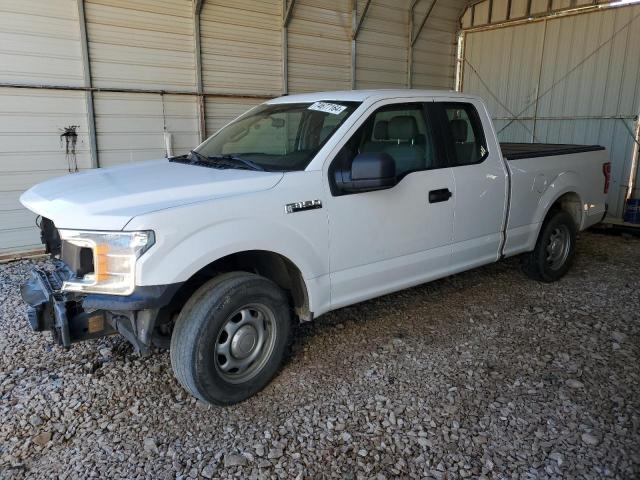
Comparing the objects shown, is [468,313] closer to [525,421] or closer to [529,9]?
[525,421]

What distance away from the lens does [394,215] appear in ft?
12.3

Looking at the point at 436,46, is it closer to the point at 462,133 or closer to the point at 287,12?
the point at 287,12

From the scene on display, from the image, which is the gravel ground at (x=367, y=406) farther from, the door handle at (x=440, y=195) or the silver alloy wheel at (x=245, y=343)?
the door handle at (x=440, y=195)

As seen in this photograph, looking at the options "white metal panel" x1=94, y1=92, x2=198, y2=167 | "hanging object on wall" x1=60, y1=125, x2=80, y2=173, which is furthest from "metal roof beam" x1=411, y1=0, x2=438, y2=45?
"hanging object on wall" x1=60, y1=125, x2=80, y2=173

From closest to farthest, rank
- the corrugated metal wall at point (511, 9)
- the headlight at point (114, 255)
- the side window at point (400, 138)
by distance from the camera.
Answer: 1. the headlight at point (114, 255)
2. the side window at point (400, 138)
3. the corrugated metal wall at point (511, 9)

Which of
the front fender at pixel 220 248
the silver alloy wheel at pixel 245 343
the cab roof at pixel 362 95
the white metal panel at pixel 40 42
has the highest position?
the white metal panel at pixel 40 42

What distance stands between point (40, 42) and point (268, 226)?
17.1ft

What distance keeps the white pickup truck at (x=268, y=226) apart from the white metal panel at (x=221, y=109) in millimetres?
3699

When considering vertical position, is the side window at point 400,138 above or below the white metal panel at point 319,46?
below

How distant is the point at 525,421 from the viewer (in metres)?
3.04

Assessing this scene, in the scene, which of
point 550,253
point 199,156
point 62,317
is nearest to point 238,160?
point 199,156

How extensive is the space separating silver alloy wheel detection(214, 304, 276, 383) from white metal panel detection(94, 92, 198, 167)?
4898mm

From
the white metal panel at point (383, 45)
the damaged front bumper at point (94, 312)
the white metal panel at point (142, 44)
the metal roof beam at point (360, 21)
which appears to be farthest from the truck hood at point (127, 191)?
the white metal panel at point (383, 45)

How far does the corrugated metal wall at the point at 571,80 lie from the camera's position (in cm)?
872
